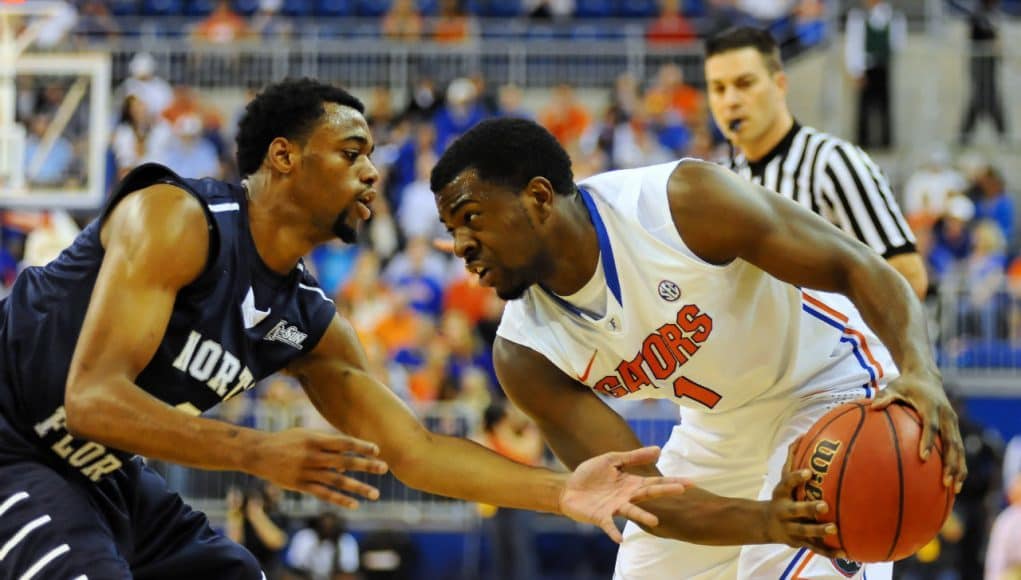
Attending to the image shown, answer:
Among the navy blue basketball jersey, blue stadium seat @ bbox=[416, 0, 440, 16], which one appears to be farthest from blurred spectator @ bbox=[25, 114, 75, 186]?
blue stadium seat @ bbox=[416, 0, 440, 16]

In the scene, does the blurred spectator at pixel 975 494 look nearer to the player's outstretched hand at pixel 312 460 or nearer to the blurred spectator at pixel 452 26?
the player's outstretched hand at pixel 312 460

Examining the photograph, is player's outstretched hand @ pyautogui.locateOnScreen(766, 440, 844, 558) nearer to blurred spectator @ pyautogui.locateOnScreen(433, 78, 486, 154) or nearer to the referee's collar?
the referee's collar

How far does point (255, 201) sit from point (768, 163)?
255cm

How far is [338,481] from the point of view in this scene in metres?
3.73

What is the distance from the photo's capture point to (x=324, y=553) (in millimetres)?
10516

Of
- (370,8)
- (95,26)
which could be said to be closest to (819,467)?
(95,26)

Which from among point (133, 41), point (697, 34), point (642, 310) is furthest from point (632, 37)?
point (642, 310)

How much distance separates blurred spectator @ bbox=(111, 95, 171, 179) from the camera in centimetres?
1467

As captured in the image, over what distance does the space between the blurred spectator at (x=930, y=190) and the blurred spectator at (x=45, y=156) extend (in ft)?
26.8

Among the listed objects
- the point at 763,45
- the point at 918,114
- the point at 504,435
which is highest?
the point at 763,45

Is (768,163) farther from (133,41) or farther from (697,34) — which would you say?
(133,41)

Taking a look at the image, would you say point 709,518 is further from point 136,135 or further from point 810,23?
point 810,23

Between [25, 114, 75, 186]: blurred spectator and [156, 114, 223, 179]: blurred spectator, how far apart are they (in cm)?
437

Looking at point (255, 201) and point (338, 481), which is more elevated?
point (255, 201)
